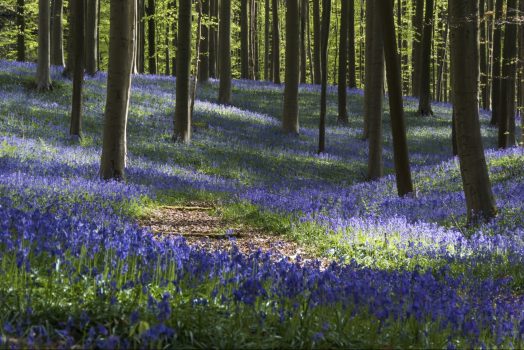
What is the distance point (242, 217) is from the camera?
11773 mm

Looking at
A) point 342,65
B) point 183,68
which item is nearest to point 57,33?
point 183,68

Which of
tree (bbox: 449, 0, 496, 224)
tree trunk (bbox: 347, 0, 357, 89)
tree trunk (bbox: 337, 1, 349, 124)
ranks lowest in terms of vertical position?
tree (bbox: 449, 0, 496, 224)

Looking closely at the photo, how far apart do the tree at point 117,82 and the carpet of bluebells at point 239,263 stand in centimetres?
74

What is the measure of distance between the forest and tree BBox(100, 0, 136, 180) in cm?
4

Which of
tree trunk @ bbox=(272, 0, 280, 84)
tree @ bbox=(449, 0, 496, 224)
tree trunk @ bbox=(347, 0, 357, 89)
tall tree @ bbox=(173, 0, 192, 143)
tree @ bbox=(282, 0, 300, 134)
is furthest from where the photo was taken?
tree trunk @ bbox=(272, 0, 280, 84)

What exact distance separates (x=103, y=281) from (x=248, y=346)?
1.19 m

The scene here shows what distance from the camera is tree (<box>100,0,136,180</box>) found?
12.6 metres

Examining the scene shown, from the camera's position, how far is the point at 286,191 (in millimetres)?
15820

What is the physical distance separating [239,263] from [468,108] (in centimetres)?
642

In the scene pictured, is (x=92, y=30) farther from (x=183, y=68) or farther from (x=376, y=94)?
(x=376, y=94)

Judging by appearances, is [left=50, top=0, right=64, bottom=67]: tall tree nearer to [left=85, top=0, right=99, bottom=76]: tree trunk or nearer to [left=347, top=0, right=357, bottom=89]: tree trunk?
[left=85, top=0, right=99, bottom=76]: tree trunk

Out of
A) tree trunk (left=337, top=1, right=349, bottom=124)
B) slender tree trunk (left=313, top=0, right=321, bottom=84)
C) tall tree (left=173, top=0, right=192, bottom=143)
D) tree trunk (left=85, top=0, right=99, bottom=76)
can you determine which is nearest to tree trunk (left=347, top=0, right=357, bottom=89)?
tree trunk (left=337, top=1, right=349, bottom=124)

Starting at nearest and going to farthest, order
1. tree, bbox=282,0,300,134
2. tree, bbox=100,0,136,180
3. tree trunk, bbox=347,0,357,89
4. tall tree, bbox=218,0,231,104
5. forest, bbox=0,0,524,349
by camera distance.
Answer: forest, bbox=0,0,524,349, tree, bbox=100,0,136,180, tree, bbox=282,0,300,134, tall tree, bbox=218,0,231,104, tree trunk, bbox=347,0,357,89

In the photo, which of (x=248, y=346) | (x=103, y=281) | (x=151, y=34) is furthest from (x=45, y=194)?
(x=151, y=34)
